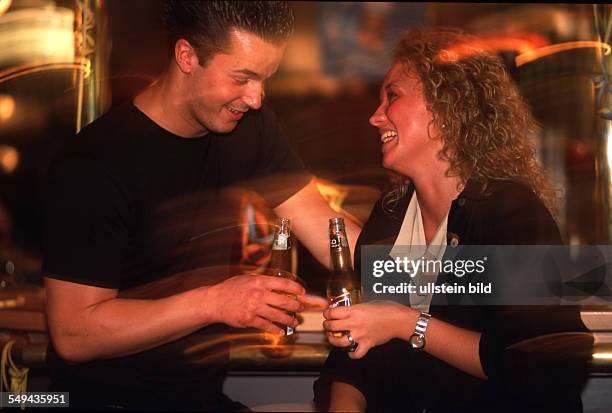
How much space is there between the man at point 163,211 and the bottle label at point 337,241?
2.3 inches

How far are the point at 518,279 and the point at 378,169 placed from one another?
0.52 meters

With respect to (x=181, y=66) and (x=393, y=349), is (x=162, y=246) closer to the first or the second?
(x=181, y=66)

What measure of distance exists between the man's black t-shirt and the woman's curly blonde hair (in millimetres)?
456

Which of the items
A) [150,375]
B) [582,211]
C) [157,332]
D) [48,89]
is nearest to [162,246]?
[157,332]

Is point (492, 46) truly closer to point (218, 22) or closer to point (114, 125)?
point (218, 22)

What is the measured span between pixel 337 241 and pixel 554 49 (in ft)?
2.99

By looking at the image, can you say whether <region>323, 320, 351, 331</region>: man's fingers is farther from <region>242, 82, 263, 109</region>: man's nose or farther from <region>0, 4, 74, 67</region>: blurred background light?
<region>0, 4, 74, 67</region>: blurred background light

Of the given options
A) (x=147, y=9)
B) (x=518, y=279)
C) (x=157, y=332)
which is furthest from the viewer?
(x=147, y=9)

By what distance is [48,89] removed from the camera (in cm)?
204

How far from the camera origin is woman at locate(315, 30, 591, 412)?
5.54 ft

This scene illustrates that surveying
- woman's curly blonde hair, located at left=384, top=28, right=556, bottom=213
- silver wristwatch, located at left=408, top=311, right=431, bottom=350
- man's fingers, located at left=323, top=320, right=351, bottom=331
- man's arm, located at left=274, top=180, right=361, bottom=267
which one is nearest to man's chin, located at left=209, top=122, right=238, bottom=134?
man's arm, located at left=274, top=180, right=361, bottom=267

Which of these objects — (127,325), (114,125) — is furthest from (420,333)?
(114,125)

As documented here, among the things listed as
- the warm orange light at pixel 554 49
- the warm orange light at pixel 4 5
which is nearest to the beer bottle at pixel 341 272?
the warm orange light at pixel 554 49

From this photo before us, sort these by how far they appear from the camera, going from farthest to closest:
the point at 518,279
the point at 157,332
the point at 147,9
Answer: the point at 147,9 < the point at 518,279 < the point at 157,332
